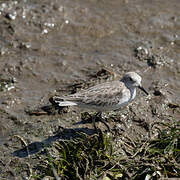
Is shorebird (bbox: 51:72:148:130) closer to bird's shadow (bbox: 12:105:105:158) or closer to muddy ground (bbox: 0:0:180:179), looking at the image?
bird's shadow (bbox: 12:105:105:158)

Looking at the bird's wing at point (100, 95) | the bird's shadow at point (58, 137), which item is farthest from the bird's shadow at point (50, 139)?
the bird's wing at point (100, 95)

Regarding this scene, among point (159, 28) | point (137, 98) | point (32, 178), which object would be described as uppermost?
point (159, 28)

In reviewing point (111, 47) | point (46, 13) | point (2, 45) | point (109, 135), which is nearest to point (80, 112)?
point (109, 135)

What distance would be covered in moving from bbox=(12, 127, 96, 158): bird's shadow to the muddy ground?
0.07 feet

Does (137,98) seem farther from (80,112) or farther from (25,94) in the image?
(25,94)

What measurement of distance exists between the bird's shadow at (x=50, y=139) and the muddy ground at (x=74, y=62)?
0.02m

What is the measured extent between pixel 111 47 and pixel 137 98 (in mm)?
2029

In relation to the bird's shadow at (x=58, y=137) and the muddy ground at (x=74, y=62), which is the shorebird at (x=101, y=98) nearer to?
the bird's shadow at (x=58, y=137)

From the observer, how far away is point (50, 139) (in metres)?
7.13

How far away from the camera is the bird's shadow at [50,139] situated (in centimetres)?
695

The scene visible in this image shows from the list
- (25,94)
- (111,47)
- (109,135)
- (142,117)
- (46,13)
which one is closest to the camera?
(109,135)

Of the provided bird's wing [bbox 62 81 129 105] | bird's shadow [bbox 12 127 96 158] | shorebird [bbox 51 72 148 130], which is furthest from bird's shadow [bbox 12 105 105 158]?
bird's wing [bbox 62 81 129 105]

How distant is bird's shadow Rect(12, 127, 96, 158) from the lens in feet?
22.8

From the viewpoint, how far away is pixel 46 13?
34.0ft
